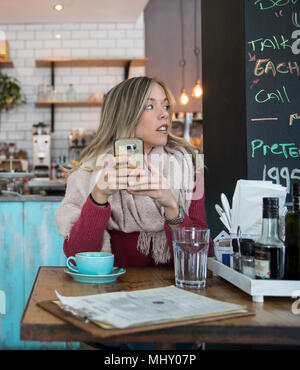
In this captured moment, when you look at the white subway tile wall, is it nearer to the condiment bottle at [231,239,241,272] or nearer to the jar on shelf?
the jar on shelf

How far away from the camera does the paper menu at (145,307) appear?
0.84 m

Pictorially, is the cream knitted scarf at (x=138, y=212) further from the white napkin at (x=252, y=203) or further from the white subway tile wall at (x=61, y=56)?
the white subway tile wall at (x=61, y=56)

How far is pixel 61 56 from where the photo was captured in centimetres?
583

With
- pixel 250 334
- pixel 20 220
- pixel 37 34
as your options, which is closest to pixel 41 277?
pixel 250 334

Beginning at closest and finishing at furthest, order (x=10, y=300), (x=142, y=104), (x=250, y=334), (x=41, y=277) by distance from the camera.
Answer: (x=250, y=334) → (x=41, y=277) → (x=142, y=104) → (x=10, y=300)

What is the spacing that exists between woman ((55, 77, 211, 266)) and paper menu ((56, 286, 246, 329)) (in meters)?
0.53

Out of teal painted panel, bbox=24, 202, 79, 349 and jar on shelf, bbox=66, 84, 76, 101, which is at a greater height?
jar on shelf, bbox=66, 84, 76, 101

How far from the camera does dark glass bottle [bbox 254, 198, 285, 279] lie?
3.50 ft

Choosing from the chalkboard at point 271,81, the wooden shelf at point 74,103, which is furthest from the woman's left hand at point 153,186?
the wooden shelf at point 74,103

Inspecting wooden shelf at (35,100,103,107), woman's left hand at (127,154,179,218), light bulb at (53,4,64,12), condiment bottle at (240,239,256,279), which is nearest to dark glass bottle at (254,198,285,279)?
condiment bottle at (240,239,256,279)

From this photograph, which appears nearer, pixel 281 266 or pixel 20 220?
pixel 281 266

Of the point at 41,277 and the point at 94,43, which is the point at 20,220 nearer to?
the point at 41,277

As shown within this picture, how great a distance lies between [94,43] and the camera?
5832mm
